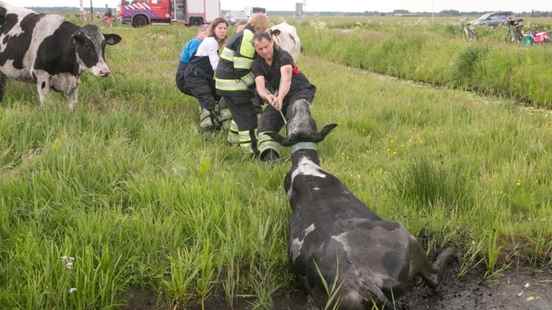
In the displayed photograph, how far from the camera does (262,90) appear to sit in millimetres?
5402

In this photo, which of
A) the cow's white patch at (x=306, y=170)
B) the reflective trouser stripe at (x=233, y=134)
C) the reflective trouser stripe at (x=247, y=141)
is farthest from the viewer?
the reflective trouser stripe at (x=233, y=134)

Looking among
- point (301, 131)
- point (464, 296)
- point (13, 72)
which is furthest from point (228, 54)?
point (464, 296)

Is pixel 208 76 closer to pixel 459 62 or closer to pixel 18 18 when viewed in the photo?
pixel 18 18

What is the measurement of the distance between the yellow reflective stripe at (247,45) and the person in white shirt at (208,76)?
3.34ft

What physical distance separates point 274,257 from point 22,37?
209 inches

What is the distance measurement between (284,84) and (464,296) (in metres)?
2.95

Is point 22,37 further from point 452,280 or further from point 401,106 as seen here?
point 452,280

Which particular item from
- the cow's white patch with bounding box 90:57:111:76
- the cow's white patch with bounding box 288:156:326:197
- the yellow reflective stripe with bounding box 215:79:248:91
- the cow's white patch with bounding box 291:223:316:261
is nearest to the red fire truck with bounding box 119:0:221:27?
the cow's white patch with bounding box 90:57:111:76

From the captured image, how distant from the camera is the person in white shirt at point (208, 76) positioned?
6.71 metres

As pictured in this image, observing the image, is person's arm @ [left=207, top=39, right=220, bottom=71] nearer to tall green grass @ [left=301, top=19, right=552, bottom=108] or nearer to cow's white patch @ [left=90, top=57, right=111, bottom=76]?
cow's white patch @ [left=90, top=57, right=111, bottom=76]

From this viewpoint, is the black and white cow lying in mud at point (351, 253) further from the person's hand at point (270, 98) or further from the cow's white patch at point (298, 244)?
the person's hand at point (270, 98)

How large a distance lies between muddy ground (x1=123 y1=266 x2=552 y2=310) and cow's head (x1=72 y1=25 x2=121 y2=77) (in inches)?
162

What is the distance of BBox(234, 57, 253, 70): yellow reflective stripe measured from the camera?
580cm

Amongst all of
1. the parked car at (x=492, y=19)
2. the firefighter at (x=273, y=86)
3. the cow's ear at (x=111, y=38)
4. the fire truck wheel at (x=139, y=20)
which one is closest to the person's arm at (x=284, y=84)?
the firefighter at (x=273, y=86)
